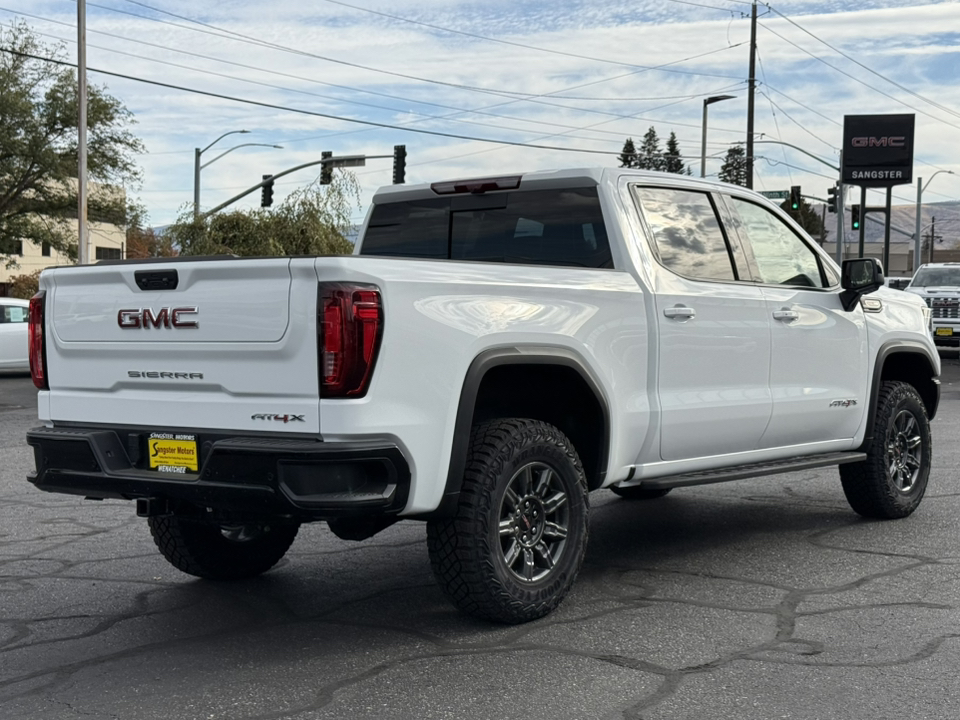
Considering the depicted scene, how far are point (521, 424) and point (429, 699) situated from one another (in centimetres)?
140

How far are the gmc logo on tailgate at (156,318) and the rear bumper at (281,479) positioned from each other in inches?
17.7

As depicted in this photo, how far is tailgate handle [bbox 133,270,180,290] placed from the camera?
4.98 metres

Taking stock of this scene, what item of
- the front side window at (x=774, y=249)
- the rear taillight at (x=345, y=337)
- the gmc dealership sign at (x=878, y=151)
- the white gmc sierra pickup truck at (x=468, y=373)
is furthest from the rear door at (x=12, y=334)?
the gmc dealership sign at (x=878, y=151)

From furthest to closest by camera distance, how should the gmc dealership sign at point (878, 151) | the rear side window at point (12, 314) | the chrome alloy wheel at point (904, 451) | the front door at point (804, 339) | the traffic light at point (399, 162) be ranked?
the gmc dealership sign at point (878, 151), the traffic light at point (399, 162), the rear side window at point (12, 314), the chrome alloy wheel at point (904, 451), the front door at point (804, 339)

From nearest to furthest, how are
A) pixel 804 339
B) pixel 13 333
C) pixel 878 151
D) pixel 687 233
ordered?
pixel 687 233 < pixel 804 339 < pixel 13 333 < pixel 878 151

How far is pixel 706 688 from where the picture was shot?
14.6 feet

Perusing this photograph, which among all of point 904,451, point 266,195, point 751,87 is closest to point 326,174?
point 266,195

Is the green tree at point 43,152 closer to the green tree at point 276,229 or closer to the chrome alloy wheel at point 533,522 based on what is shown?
the green tree at point 276,229

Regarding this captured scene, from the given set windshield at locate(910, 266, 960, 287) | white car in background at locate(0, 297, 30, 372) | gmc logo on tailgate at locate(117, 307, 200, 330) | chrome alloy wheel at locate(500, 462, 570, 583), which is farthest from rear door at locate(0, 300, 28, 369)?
chrome alloy wheel at locate(500, 462, 570, 583)

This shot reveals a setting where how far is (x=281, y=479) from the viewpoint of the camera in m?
4.62

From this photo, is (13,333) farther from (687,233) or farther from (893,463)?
(687,233)

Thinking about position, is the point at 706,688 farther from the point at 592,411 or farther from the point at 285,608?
the point at 285,608

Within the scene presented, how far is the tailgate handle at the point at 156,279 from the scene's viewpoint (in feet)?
16.4

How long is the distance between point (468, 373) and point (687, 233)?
2.02m
